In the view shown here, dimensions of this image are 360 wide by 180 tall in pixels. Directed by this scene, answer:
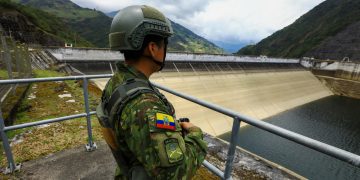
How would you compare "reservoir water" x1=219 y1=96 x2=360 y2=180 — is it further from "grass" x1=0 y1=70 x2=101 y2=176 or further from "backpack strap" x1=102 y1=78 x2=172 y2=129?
"backpack strap" x1=102 y1=78 x2=172 y2=129

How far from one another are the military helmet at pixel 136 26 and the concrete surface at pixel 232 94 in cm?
1515

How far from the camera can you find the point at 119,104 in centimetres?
111

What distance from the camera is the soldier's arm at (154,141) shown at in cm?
97

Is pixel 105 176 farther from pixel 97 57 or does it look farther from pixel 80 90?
pixel 97 57

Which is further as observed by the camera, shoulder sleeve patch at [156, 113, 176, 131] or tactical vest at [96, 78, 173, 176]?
tactical vest at [96, 78, 173, 176]

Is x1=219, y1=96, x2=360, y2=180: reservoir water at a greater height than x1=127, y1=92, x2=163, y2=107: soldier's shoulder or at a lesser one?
lesser

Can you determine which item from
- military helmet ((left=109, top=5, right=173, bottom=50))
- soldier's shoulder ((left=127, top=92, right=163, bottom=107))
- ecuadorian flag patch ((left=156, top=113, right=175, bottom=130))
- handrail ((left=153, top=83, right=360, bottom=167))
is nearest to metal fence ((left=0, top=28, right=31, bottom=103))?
military helmet ((left=109, top=5, right=173, bottom=50))

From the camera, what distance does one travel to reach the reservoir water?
44.7 feet

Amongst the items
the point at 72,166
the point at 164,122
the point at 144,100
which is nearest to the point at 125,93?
the point at 144,100

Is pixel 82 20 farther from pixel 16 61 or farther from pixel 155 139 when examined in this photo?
pixel 155 139

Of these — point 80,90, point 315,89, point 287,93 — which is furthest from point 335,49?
point 80,90

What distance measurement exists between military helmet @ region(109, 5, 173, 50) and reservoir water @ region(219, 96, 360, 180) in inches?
540

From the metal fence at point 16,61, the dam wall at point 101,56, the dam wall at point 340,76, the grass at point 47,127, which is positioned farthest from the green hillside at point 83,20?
the grass at point 47,127

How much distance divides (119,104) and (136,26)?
46 centimetres
